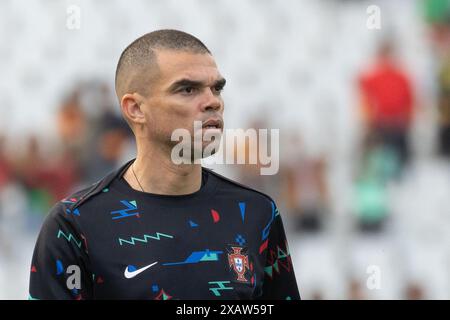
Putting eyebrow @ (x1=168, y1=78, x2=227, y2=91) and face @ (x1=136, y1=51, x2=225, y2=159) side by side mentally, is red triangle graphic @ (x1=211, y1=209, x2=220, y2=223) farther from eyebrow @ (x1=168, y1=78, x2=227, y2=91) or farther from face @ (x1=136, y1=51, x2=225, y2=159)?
eyebrow @ (x1=168, y1=78, x2=227, y2=91)

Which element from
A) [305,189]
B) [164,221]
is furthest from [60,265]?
[305,189]

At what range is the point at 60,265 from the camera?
2436 mm

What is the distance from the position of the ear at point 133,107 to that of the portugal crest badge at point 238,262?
0.47 metres

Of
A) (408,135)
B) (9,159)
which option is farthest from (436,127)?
(9,159)

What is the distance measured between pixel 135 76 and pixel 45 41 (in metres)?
4.96

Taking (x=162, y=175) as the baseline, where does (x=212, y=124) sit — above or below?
above

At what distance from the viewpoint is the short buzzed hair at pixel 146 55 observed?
264cm

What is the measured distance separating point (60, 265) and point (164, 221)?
32 centimetres

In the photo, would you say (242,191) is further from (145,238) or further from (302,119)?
(302,119)

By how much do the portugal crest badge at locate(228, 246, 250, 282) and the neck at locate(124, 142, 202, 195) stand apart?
9.0 inches

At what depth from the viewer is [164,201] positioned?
103 inches

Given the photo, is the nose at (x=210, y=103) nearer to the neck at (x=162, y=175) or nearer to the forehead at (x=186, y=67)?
the forehead at (x=186, y=67)

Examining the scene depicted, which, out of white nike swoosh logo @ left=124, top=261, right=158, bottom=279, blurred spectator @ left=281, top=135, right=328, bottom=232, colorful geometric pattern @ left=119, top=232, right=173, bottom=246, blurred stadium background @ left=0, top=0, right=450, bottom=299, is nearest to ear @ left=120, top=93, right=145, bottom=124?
colorful geometric pattern @ left=119, top=232, right=173, bottom=246

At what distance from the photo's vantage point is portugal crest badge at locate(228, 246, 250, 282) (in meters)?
2.54
